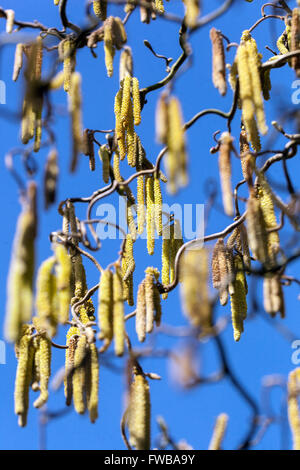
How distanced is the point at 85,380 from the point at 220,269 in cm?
124

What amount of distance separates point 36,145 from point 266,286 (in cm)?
160

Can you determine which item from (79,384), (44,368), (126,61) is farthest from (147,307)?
(126,61)

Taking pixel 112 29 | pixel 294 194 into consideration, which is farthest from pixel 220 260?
pixel 112 29

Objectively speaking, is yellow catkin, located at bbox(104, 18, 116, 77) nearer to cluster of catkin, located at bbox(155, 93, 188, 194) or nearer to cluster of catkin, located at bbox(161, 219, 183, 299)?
cluster of catkin, located at bbox(161, 219, 183, 299)

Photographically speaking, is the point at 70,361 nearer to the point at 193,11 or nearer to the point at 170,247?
the point at 170,247

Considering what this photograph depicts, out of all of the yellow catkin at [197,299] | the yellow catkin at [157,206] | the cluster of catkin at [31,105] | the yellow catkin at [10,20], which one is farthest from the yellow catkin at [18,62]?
the yellow catkin at [197,299]

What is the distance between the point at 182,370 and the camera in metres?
2.91

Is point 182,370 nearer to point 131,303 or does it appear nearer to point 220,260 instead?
point 220,260

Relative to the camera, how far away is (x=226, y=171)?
3605mm

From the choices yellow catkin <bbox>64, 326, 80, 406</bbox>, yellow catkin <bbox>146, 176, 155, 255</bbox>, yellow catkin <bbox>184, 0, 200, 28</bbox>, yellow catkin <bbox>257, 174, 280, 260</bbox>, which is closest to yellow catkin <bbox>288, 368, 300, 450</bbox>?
yellow catkin <bbox>257, 174, 280, 260</bbox>

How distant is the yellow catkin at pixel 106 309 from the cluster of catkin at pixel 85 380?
35 cm

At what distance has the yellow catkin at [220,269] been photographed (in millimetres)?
4609

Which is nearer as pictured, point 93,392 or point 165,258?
point 93,392

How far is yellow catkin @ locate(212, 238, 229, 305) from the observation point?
4609 mm
